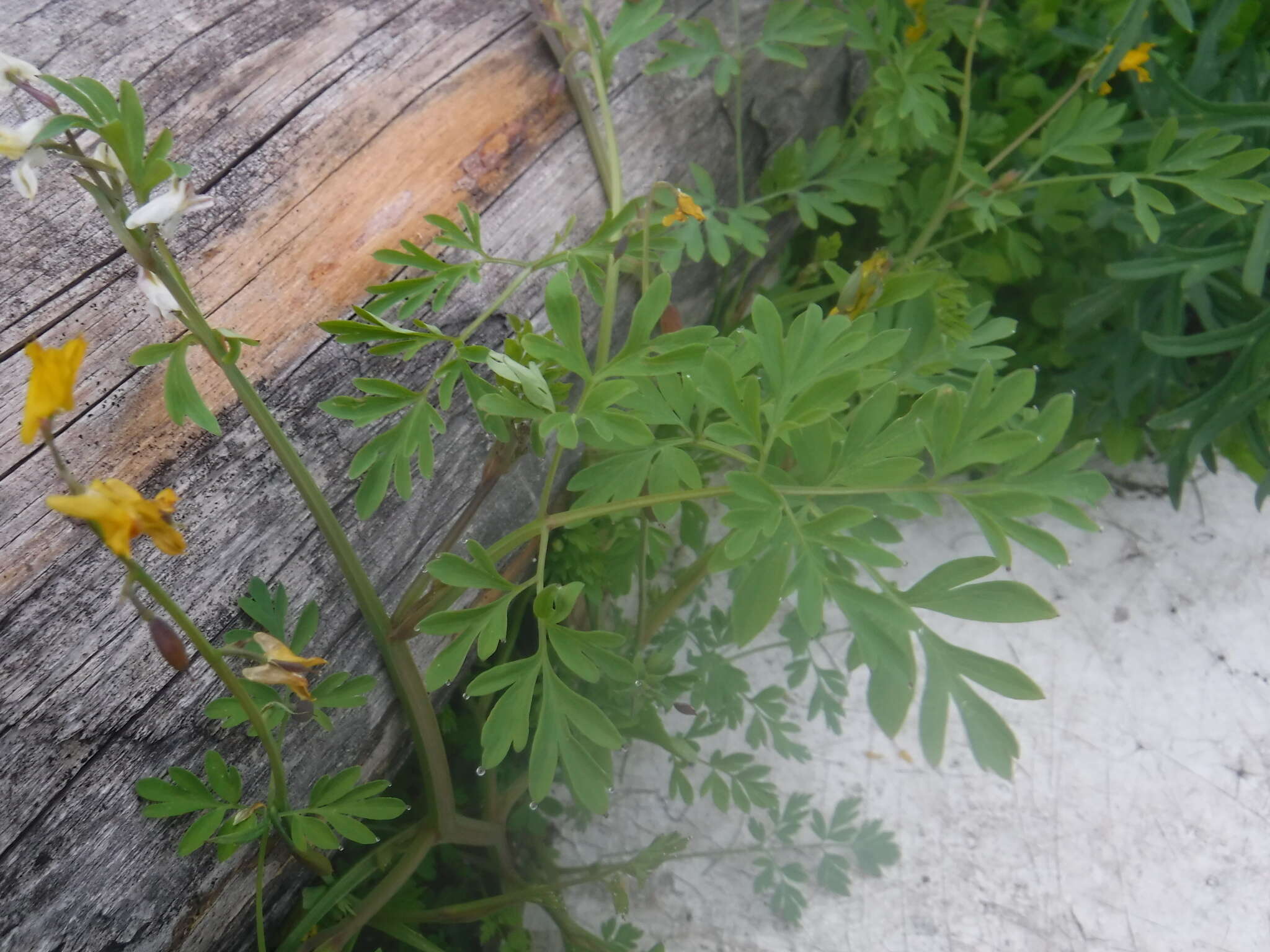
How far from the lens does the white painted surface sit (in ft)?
4.55

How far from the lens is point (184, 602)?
34.9 inches

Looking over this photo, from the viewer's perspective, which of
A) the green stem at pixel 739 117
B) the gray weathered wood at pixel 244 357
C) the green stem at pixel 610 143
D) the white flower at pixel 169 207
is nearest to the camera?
the white flower at pixel 169 207

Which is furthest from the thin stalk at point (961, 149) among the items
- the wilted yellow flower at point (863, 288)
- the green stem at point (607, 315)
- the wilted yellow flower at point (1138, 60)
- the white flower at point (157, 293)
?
the white flower at point (157, 293)

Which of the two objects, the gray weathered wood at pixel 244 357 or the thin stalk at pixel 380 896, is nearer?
the gray weathered wood at pixel 244 357

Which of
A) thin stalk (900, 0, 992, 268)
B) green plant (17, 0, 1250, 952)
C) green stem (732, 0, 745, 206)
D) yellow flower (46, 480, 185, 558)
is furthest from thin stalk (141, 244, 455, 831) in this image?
thin stalk (900, 0, 992, 268)

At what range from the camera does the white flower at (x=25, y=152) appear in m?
0.72

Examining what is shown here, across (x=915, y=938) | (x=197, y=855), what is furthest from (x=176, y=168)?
(x=915, y=938)

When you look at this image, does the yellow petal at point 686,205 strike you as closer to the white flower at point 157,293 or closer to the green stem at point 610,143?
the green stem at point 610,143

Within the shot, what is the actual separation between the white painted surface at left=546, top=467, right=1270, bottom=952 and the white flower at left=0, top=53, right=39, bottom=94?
1239 mm

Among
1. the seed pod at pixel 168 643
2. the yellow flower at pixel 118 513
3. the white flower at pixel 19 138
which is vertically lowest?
the seed pod at pixel 168 643

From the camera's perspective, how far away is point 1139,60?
139 cm

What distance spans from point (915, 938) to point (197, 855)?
41.8 inches

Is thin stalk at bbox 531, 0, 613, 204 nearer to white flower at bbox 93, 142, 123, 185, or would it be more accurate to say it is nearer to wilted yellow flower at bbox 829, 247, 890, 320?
wilted yellow flower at bbox 829, 247, 890, 320

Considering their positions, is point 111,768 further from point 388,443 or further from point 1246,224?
point 1246,224
